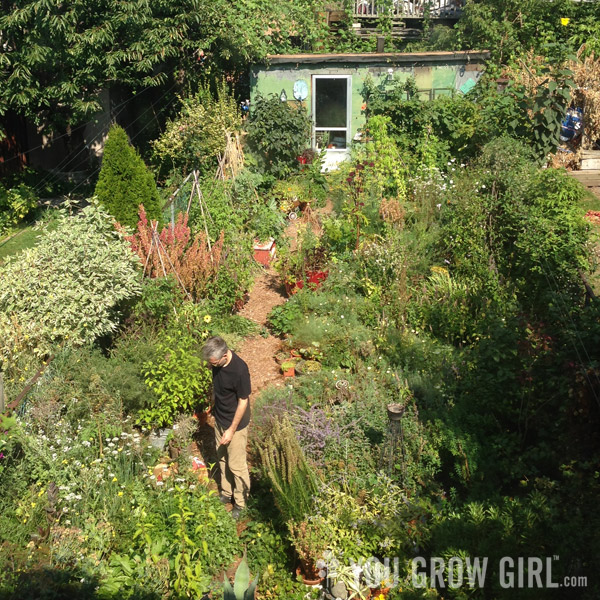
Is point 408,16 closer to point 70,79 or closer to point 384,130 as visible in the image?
point 384,130

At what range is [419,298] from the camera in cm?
858

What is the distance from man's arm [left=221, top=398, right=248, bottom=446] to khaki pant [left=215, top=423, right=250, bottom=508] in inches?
5.7

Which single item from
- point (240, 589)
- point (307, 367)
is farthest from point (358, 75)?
point (240, 589)

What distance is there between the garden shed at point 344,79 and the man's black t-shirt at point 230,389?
360 inches

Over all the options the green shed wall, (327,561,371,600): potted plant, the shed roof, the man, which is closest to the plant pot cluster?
the man

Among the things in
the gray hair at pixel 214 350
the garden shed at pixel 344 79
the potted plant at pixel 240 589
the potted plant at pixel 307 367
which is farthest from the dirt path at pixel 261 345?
the garden shed at pixel 344 79

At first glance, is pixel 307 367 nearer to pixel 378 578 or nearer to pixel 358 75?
pixel 378 578

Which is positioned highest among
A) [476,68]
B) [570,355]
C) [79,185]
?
[476,68]

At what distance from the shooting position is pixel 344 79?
1492cm

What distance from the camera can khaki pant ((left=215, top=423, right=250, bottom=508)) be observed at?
611cm

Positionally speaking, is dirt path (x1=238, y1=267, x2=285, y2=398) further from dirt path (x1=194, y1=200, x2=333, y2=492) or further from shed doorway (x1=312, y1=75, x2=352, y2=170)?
shed doorway (x1=312, y1=75, x2=352, y2=170)

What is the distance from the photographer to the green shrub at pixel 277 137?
13484mm

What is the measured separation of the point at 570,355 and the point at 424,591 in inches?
94.1

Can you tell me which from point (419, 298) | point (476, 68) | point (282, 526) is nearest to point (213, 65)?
point (476, 68)
